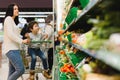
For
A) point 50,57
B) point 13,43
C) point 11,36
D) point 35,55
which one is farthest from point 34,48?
point 11,36

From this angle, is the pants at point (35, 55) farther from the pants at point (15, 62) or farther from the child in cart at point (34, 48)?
the pants at point (15, 62)

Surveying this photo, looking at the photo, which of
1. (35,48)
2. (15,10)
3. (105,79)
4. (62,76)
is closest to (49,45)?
(35,48)

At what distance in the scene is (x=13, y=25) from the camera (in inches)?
217

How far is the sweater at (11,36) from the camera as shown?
544 centimetres

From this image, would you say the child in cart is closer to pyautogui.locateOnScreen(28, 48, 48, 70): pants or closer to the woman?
pyautogui.locateOnScreen(28, 48, 48, 70): pants

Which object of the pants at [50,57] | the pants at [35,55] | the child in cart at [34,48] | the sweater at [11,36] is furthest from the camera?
the pants at [50,57]

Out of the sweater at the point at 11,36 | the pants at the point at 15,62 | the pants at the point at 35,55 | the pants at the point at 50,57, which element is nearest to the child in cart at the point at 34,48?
the pants at the point at 35,55

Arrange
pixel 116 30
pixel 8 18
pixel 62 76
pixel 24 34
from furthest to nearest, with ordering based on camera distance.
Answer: pixel 24 34
pixel 8 18
pixel 62 76
pixel 116 30

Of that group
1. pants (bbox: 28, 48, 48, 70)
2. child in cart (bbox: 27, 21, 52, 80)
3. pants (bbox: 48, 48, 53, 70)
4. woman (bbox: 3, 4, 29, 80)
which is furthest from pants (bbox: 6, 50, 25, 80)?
pants (bbox: 48, 48, 53, 70)

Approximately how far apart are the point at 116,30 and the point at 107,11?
164 millimetres

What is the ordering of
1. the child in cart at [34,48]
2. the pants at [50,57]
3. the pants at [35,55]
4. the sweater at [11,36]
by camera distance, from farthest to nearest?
the pants at [50,57] < the pants at [35,55] < the child in cart at [34,48] < the sweater at [11,36]

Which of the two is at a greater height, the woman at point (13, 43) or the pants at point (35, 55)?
the woman at point (13, 43)

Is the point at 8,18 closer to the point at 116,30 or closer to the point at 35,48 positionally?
the point at 35,48

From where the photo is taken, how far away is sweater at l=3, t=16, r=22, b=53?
5.44 meters
